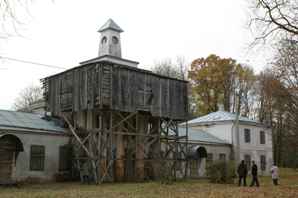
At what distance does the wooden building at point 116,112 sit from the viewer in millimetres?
26969

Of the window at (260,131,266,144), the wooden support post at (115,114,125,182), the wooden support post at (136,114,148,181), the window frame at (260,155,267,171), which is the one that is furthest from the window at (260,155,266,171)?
the wooden support post at (115,114,125,182)

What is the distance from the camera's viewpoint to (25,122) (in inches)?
1101

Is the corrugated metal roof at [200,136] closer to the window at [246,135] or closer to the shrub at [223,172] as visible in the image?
the window at [246,135]

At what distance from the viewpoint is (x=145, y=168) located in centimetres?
3070

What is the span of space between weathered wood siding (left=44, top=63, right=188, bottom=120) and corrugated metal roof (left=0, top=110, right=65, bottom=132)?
1.22 m

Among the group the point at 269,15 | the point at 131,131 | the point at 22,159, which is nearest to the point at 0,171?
the point at 22,159

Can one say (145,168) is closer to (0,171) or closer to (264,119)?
(0,171)

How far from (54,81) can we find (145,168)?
9257 mm

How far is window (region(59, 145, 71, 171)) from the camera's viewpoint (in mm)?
28391

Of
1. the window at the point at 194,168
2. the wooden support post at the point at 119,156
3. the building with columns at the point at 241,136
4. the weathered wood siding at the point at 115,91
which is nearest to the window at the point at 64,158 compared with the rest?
the weathered wood siding at the point at 115,91

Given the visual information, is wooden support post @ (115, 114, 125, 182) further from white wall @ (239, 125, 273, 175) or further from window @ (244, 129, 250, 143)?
window @ (244, 129, 250, 143)

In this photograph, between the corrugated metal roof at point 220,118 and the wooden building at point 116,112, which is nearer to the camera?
the wooden building at point 116,112

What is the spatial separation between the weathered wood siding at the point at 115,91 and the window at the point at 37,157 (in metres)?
3.48

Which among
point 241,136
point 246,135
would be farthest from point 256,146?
point 241,136
